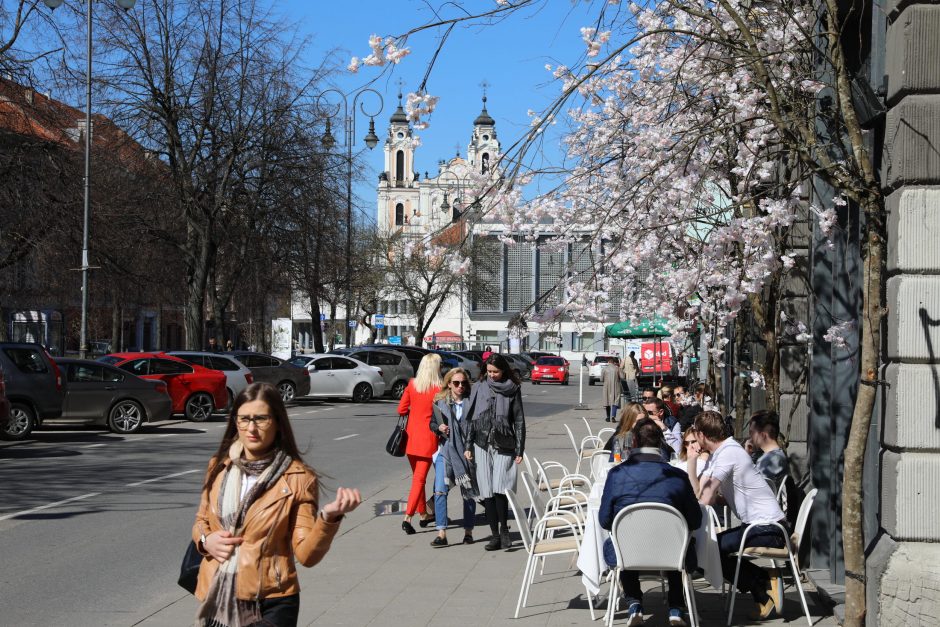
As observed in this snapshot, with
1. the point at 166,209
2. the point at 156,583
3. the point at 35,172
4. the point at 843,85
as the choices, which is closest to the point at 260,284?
the point at 166,209

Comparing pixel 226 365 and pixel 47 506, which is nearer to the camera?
pixel 47 506

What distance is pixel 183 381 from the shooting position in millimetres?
27688

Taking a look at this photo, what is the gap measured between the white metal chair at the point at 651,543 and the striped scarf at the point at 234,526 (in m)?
3.37

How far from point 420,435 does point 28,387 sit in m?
11.7

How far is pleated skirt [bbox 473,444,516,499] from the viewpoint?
11.1 m

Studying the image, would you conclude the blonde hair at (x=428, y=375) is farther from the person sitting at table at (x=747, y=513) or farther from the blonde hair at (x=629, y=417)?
the person sitting at table at (x=747, y=513)

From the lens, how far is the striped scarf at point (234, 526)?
441cm

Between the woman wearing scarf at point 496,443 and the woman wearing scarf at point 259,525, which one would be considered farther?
the woman wearing scarf at point 496,443

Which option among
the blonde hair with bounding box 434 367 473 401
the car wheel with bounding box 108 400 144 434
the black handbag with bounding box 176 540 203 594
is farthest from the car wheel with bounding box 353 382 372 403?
the black handbag with bounding box 176 540 203 594

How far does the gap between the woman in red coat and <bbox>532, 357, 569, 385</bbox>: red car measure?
175 feet

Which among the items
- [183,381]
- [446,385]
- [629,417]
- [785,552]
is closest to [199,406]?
[183,381]

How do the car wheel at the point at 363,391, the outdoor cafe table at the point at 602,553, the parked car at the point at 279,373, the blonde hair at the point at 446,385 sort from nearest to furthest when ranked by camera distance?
the outdoor cafe table at the point at 602,553, the blonde hair at the point at 446,385, the parked car at the point at 279,373, the car wheel at the point at 363,391

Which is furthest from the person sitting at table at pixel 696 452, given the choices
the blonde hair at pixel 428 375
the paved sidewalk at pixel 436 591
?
the blonde hair at pixel 428 375

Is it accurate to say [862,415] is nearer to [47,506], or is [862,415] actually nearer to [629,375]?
[47,506]
